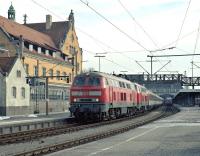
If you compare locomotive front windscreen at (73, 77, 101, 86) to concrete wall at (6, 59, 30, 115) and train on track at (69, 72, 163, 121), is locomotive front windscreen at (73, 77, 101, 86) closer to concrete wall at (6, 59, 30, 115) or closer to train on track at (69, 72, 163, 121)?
train on track at (69, 72, 163, 121)

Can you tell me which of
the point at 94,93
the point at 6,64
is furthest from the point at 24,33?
the point at 94,93

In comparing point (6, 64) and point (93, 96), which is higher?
point (6, 64)

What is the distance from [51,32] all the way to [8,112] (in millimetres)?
36553

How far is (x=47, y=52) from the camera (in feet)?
253

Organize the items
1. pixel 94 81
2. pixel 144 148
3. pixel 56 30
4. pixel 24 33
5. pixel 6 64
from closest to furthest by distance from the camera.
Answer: pixel 144 148 < pixel 94 81 < pixel 6 64 < pixel 24 33 < pixel 56 30

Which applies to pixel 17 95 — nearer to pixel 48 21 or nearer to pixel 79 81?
pixel 79 81

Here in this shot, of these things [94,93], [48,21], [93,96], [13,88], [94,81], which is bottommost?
[93,96]

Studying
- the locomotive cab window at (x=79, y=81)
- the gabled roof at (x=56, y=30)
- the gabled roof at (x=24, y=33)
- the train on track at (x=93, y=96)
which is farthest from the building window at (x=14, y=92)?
the gabled roof at (x=56, y=30)

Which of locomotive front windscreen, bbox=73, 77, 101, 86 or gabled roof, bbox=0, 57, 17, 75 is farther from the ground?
gabled roof, bbox=0, 57, 17, 75

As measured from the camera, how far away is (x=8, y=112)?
5628 centimetres

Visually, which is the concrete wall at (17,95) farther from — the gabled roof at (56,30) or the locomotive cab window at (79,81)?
the gabled roof at (56,30)

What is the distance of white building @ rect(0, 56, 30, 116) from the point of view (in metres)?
56.3

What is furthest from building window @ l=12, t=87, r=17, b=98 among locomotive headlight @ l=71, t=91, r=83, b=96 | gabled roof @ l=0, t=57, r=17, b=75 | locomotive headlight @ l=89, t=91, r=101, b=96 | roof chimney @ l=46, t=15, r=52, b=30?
roof chimney @ l=46, t=15, r=52, b=30

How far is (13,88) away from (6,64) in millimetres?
3087
